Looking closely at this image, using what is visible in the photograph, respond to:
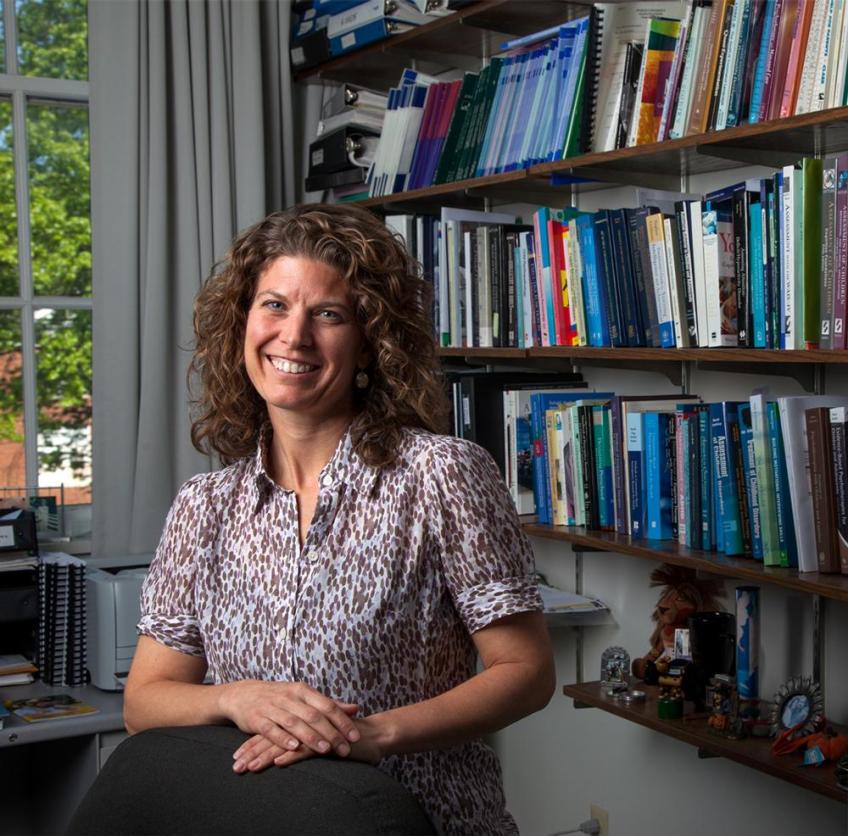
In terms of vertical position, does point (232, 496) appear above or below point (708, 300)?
below

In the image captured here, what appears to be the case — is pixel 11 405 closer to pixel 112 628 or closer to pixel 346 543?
pixel 112 628

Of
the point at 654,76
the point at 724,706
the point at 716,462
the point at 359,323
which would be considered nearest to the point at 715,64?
the point at 654,76

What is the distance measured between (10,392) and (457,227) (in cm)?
143

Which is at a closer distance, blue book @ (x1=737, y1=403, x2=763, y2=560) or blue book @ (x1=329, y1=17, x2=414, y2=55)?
blue book @ (x1=737, y1=403, x2=763, y2=560)

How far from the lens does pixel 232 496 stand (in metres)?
1.59

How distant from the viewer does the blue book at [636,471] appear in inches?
90.0

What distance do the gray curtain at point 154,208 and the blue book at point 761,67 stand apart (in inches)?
63.7

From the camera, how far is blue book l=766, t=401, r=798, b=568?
6.48ft

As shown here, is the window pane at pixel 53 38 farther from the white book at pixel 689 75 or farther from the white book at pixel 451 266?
the white book at pixel 689 75

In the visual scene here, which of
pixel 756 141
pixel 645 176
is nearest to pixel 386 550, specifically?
pixel 756 141

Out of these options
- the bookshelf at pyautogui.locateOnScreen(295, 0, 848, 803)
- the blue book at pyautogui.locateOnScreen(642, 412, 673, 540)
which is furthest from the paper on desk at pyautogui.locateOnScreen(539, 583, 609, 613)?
the blue book at pyautogui.locateOnScreen(642, 412, 673, 540)

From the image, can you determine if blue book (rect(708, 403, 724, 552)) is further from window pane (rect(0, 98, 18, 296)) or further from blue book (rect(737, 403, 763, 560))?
window pane (rect(0, 98, 18, 296))

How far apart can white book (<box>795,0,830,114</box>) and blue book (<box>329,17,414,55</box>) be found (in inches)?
48.7

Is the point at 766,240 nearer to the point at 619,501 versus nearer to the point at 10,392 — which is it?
the point at 619,501
